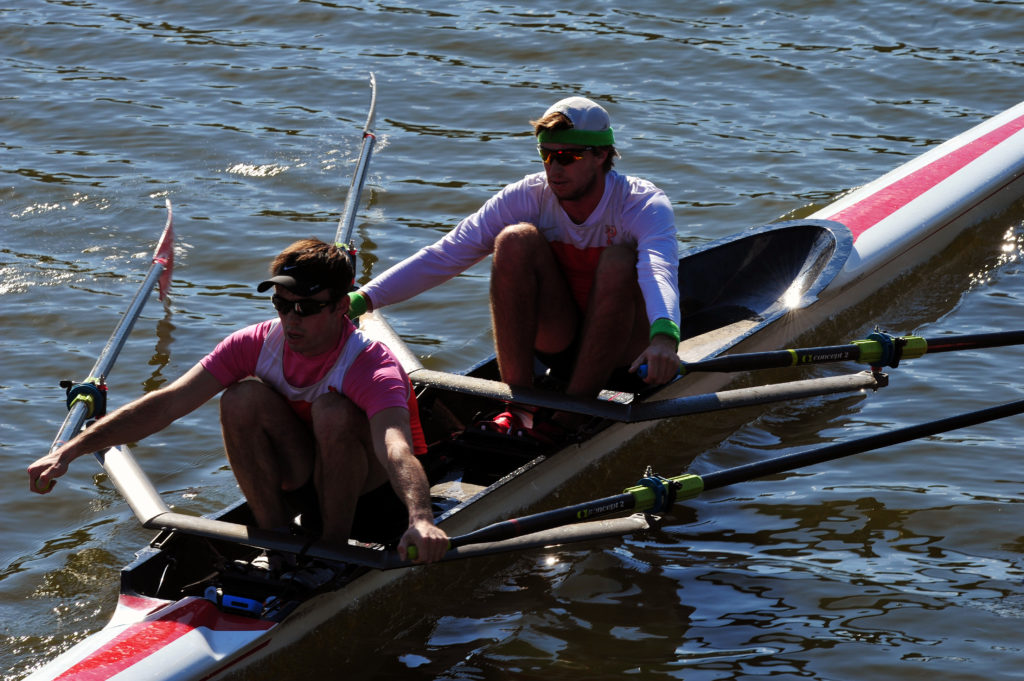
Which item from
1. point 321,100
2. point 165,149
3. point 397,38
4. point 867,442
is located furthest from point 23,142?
point 867,442

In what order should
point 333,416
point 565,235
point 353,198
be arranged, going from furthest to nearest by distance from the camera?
point 353,198 < point 565,235 < point 333,416

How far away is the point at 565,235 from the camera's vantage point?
5.52 meters

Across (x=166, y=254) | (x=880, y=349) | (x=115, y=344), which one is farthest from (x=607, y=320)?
(x=166, y=254)

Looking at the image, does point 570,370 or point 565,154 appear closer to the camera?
point 565,154

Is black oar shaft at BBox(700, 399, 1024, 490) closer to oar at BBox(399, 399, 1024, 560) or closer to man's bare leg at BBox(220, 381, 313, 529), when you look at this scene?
oar at BBox(399, 399, 1024, 560)

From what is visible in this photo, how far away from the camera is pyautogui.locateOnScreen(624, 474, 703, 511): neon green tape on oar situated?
15.5ft

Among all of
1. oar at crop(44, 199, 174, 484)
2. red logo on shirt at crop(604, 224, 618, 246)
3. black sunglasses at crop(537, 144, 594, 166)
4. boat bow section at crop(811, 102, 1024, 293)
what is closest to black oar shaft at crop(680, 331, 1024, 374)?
red logo on shirt at crop(604, 224, 618, 246)

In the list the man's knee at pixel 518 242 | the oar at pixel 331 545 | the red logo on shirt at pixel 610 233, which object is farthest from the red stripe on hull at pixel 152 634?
the red logo on shirt at pixel 610 233

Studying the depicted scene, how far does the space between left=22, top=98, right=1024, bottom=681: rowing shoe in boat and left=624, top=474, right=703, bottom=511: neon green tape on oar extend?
0.11 meters

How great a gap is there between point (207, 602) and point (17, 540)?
1815mm

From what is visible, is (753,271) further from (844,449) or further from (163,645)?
(163,645)

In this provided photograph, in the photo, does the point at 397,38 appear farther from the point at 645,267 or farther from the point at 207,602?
the point at 207,602

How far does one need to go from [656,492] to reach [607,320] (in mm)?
894

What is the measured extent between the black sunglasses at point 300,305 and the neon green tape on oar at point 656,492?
1369 mm
